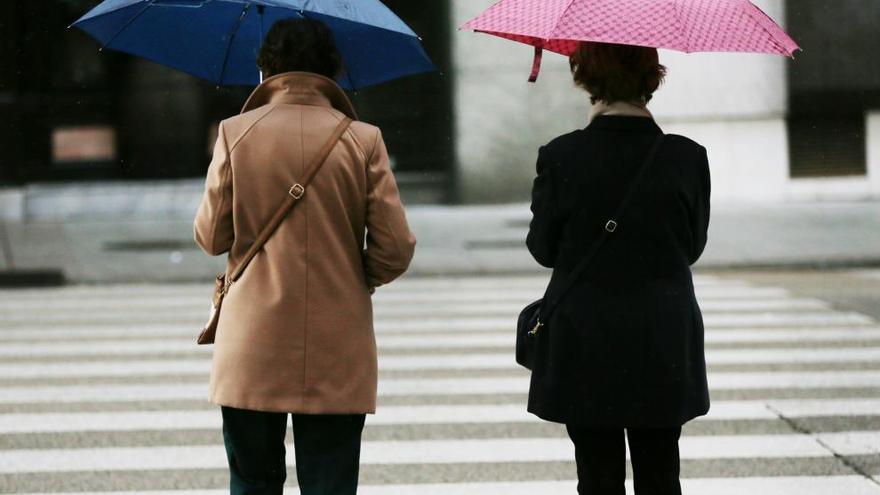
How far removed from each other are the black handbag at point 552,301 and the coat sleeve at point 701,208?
133mm

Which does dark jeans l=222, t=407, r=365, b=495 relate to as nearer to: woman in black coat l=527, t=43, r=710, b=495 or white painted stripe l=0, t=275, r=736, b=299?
woman in black coat l=527, t=43, r=710, b=495

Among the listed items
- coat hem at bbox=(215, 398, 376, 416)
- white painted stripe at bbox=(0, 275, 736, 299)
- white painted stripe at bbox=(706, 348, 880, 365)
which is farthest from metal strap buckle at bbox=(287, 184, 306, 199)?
white painted stripe at bbox=(0, 275, 736, 299)

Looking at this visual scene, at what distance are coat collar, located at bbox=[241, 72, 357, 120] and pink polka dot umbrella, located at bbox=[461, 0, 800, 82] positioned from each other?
1.42 ft

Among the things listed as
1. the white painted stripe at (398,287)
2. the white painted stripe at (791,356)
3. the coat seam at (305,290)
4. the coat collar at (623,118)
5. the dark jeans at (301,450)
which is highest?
the coat collar at (623,118)

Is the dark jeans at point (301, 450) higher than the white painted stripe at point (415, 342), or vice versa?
the dark jeans at point (301, 450)

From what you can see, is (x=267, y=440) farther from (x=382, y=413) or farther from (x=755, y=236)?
(x=755, y=236)

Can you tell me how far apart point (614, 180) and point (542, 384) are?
1.86 ft

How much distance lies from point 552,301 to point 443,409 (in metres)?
3.76

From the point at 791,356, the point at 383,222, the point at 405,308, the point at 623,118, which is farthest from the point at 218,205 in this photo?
the point at 405,308

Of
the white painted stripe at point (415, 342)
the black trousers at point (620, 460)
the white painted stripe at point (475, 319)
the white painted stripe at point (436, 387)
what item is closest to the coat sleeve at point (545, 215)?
the black trousers at point (620, 460)

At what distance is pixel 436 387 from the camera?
7.51m

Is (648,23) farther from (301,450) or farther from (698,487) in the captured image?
(698,487)

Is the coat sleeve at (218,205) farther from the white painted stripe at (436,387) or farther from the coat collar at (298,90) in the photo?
the white painted stripe at (436,387)

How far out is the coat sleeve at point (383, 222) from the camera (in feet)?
10.9
